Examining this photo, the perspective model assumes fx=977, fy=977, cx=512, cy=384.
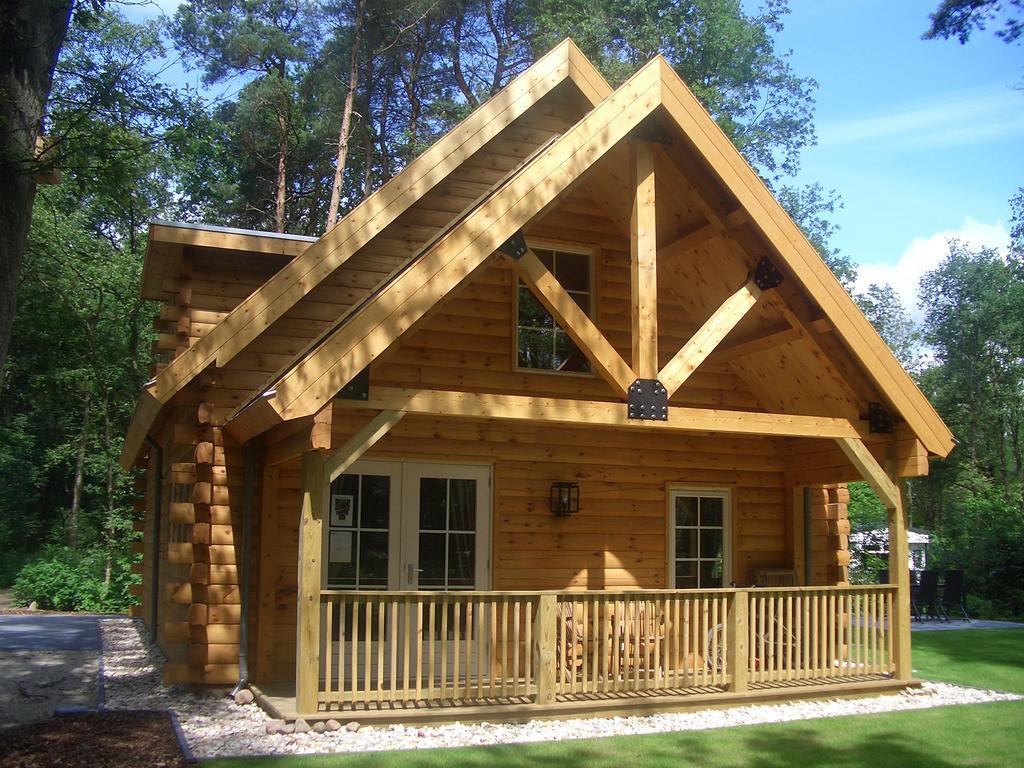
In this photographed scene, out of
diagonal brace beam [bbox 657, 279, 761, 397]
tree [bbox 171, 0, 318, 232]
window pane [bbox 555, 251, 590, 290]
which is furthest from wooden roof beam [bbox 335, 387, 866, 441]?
tree [bbox 171, 0, 318, 232]

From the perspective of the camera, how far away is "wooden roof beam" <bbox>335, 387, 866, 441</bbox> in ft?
24.8

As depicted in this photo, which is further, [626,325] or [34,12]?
[626,325]

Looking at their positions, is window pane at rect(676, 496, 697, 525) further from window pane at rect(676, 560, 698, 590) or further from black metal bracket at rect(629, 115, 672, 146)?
black metal bracket at rect(629, 115, 672, 146)

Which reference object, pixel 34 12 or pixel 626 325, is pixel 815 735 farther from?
pixel 34 12

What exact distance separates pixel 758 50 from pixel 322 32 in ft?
43.1

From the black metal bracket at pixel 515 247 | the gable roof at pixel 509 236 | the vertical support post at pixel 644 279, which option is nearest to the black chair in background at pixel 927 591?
the gable roof at pixel 509 236

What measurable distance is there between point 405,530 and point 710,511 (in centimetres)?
377

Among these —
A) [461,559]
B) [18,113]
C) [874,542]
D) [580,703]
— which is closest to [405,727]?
[580,703]

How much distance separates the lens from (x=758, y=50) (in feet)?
97.9

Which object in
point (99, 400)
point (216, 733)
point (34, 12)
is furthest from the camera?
point (99, 400)

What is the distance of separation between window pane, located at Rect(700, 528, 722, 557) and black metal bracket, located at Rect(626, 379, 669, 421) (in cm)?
A: 341

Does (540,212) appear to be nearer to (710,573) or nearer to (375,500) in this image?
(375,500)

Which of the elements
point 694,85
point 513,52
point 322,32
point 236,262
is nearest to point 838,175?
point 694,85

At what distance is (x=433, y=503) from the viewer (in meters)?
10.0
